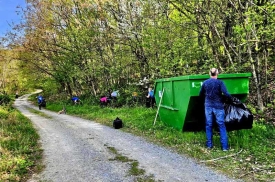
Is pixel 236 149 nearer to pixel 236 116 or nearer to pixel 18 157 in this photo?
pixel 236 116

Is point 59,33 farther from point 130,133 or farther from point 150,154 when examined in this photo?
point 150,154

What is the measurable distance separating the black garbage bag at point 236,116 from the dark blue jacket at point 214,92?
25 centimetres

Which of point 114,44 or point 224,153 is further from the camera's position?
point 114,44

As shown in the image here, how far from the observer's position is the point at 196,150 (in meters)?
5.90

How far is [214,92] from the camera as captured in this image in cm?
592

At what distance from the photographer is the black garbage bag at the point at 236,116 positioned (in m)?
5.93

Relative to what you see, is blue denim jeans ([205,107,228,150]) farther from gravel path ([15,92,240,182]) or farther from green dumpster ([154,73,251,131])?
gravel path ([15,92,240,182])

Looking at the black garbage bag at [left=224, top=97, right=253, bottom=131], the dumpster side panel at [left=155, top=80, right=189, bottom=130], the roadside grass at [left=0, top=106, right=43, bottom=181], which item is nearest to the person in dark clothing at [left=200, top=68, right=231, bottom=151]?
the black garbage bag at [left=224, top=97, right=253, bottom=131]

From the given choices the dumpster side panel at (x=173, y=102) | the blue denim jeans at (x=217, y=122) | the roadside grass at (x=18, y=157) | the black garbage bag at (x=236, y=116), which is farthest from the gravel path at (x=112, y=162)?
the black garbage bag at (x=236, y=116)

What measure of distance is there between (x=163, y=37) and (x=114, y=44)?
6182mm

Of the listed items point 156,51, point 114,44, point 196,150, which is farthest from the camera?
point 114,44

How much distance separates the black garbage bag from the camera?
5.93 metres

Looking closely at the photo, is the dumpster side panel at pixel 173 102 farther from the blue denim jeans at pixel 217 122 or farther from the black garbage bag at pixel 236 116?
the black garbage bag at pixel 236 116

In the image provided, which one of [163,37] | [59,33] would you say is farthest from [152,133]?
[59,33]
